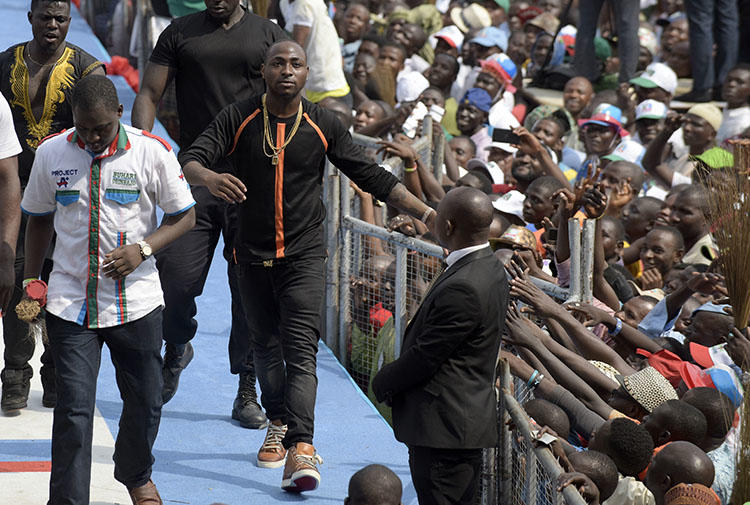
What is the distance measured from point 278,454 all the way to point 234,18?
2176mm

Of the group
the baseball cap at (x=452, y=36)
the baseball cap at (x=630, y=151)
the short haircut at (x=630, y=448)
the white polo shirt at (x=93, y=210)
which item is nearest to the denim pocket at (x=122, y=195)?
the white polo shirt at (x=93, y=210)

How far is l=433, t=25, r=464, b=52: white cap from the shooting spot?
1355 centimetres

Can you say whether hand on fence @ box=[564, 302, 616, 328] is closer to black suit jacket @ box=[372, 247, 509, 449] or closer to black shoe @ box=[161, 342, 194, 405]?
black suit jacket @ box=[372, 247, 509, 449]

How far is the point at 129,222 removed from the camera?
4.45 meters

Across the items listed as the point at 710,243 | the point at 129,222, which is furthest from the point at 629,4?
the point at 129,222

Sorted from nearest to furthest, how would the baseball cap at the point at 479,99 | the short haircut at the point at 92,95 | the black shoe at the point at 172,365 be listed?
the short haircut at the point at 92,95 → the black shoe at the point at 172,365 → the baseball cap at the point at 479,99

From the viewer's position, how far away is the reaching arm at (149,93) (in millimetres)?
5656

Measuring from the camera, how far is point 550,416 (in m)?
4.86

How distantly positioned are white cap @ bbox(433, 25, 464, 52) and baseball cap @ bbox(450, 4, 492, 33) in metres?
0.45

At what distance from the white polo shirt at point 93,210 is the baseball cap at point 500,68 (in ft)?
25.4

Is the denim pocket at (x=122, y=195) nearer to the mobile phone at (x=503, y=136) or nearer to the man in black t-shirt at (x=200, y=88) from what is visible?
the man in black t-shirt at (x=200, y=88)

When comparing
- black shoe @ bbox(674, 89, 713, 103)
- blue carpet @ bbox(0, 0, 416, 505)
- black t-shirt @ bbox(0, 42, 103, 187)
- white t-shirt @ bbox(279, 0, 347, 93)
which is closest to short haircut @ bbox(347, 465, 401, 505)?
blue carpet @ bbox(0, 0, 416, 505)

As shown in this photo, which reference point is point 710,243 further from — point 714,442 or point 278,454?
point 278,454

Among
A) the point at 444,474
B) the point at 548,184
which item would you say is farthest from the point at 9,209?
the point at 548,184
